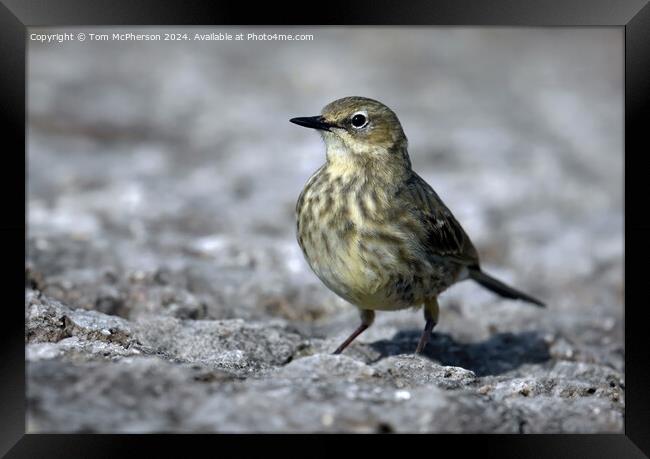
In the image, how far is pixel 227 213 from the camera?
26.2ft

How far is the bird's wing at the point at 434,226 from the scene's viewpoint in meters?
5.18

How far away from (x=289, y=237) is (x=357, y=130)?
2.50 m

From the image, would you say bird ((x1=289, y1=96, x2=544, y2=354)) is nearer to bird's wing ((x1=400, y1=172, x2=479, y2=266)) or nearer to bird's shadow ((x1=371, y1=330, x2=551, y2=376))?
bird's wing ((x1=400, y1=172, x2=479, y2=266))

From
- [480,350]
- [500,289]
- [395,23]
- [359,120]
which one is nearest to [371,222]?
[359,120]

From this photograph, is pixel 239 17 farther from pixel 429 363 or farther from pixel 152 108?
pixel 152 108

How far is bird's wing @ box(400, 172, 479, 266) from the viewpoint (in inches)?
204

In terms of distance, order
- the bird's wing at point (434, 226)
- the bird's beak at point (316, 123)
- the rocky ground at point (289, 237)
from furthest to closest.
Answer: the bird's wing at point (434, 226), the bird's beak at point (316, 123), the rocky ground at point (289, 237)

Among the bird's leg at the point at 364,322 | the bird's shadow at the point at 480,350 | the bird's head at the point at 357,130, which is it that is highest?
the bird's head at the point at 357,130

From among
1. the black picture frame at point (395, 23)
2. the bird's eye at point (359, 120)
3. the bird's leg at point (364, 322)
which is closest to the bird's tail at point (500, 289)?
the bird's leg at point (364, 322)

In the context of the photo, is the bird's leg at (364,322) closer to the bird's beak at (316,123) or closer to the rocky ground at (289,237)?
the rocky ground at (289,237)

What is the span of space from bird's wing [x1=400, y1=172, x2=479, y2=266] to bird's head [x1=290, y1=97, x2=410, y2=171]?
9.7 inches

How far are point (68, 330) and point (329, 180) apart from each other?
1.75m

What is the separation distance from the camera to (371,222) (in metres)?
4.92

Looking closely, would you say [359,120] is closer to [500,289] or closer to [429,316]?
[429,316]
